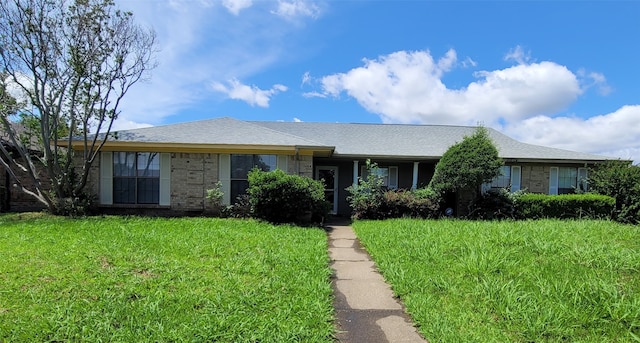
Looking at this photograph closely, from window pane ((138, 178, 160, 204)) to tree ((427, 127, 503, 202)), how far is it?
987 cm

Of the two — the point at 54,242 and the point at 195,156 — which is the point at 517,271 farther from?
the point at 195,156

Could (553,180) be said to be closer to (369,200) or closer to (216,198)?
(369,200)

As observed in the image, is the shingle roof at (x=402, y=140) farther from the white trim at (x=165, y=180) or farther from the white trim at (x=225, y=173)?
the white trim at (x=165, y=180)

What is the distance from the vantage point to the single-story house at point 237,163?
11.5 metres

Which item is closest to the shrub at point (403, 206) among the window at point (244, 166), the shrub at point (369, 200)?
the shrub at point (369, 200)

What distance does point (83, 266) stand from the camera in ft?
16.6

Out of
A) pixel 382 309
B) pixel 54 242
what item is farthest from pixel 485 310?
pixel 54 242

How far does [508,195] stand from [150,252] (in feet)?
38.4

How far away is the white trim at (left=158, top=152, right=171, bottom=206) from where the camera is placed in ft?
37.9

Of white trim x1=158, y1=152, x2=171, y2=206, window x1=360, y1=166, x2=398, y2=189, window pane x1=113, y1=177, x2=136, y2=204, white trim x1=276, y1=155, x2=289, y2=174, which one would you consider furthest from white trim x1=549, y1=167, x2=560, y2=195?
window pane x1=113, y1=177, x2=136, y2=204

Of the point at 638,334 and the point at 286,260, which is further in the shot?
the point at 286,260

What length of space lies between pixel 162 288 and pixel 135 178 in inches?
337

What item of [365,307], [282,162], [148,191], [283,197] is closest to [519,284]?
[365,307]

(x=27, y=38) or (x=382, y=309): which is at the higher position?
(x=27, y=38)
